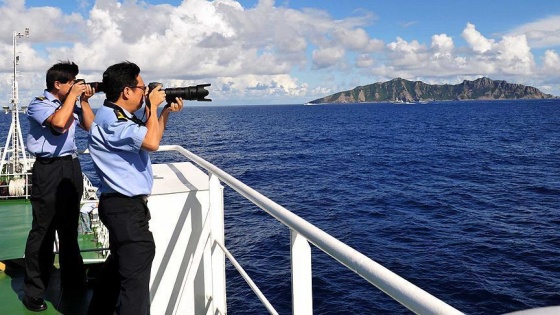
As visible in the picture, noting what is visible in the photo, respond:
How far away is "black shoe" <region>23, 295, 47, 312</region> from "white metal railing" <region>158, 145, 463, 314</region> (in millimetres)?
2472

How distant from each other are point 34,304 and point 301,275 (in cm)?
294

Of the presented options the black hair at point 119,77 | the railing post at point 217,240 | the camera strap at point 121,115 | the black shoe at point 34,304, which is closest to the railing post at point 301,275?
the camera strap at point 121,115

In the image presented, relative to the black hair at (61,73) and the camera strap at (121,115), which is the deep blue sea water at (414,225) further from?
the camera strap at (121,115)

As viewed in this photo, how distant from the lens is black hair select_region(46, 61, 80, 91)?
345 centimetres

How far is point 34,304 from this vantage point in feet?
12.1

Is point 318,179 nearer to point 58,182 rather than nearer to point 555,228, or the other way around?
point 555,228

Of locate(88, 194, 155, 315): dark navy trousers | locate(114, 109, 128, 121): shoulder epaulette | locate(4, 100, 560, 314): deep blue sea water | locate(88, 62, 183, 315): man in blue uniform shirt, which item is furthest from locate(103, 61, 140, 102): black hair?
locate(4, 100, 560, 314): deep blue sea water

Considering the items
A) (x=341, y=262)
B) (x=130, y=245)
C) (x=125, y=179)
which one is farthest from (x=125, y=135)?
(x=341, y=262)

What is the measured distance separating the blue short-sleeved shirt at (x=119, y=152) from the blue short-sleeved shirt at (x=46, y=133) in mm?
952

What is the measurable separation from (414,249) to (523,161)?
30.8 metres

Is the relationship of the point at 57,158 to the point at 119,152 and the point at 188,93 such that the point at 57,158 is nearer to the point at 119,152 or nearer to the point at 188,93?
the point at 119,152

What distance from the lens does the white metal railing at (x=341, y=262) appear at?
100 centimetres

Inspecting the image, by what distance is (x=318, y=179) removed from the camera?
122 ft

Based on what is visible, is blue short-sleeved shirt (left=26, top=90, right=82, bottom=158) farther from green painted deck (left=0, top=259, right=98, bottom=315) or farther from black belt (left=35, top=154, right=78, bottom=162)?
green painted deck (left=0, top=259, right=98, bottom=315)
